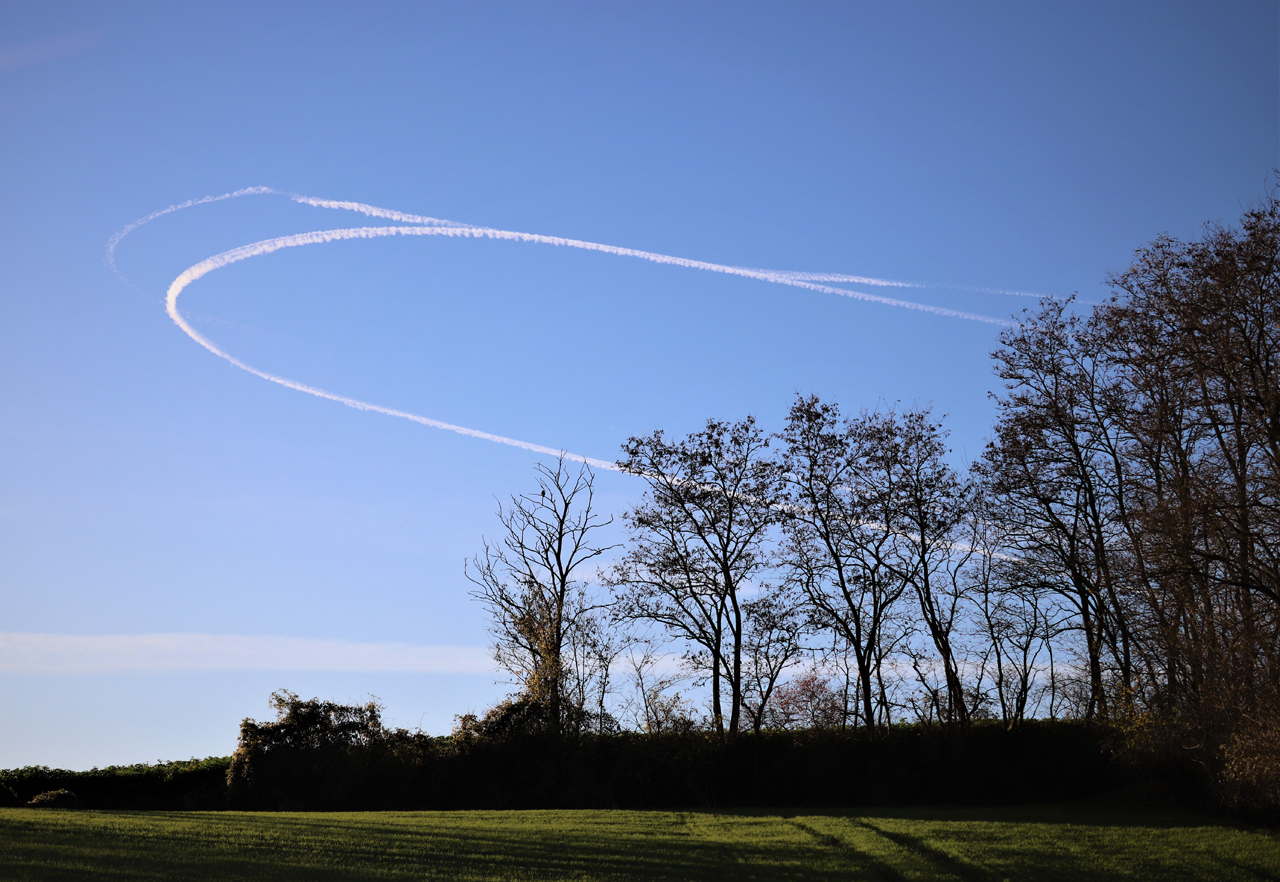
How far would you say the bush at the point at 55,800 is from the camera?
2167 centimetres

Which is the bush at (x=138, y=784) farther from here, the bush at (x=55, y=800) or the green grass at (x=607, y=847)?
the green grass at (x=607, y=847)

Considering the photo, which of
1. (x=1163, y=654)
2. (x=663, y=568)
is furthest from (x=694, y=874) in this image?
(x=663, y=568)

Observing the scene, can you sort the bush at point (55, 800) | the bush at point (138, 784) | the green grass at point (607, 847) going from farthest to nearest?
the bush at point (138, 784), the bush at point (55, 800), the green grass at point (607, 847)

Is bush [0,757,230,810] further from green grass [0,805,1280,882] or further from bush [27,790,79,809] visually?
green grass [0,805,1280,882]

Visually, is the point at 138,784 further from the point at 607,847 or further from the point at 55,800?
the point at 607,847

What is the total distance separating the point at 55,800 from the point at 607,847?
15352 mm

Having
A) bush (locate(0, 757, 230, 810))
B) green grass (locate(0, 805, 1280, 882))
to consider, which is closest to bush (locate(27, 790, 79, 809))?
bush (locate(0, 757, 230, 810))

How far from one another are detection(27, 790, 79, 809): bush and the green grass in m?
5.06

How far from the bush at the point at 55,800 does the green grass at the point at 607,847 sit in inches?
199

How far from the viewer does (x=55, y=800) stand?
72.9 feet

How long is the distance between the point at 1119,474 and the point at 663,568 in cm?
1525

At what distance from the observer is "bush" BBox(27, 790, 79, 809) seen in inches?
853

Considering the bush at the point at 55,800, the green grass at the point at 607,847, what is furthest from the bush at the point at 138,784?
the green grass at the point at 607,847

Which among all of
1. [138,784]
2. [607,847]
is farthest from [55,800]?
[607,847]
